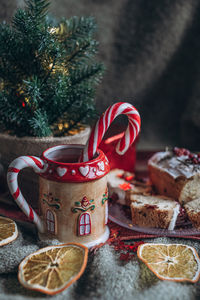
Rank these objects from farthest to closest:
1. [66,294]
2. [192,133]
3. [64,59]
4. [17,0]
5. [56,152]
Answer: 1. [192,133]
2. [17,0]
3. [64,59]
4. [56,152]
5. [66,294]

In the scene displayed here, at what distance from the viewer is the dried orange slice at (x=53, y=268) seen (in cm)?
81

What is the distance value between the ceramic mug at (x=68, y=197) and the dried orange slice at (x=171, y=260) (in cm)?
16

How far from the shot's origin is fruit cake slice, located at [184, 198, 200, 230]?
1.08 meters

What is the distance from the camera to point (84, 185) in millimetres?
938

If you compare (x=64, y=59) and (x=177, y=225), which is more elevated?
(x=64, y=59)

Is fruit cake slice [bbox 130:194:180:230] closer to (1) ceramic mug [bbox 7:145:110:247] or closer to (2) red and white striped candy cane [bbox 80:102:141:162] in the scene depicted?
(1) ceramic mug [bbox 7:145:110:247]

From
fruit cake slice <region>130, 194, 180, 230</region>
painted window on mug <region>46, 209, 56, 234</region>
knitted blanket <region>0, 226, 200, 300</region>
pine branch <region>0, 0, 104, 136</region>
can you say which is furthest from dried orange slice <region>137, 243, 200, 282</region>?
pine branch <region>0, 0, 104, 136</region>

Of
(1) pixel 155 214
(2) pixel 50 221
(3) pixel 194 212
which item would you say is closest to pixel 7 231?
(2) pixel 50 221

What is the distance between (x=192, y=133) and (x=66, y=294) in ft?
4.05

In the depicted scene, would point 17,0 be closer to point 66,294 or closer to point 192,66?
point 192,66

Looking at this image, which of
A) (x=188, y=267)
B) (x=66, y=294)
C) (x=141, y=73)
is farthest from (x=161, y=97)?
(x=66, y=294)

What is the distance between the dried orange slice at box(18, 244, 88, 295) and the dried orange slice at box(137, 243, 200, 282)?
0.17m

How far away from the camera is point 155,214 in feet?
3.58

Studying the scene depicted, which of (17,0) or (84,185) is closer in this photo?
(84,185)
